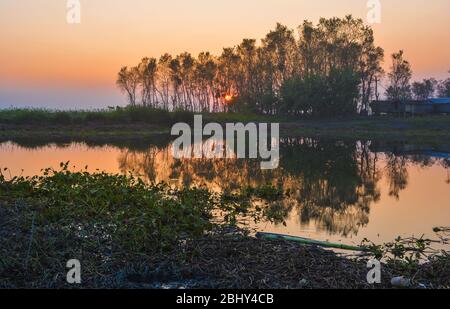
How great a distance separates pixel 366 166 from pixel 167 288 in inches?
594

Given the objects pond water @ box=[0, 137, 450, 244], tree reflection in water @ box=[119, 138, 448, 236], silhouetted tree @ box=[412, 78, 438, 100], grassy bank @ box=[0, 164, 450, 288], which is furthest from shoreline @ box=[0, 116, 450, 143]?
silhouetted tree @ box=[412, 78, 438, 100]

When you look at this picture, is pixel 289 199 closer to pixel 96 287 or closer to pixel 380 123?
pixel 96 287

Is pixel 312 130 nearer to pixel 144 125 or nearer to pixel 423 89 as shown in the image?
pixel 144 125

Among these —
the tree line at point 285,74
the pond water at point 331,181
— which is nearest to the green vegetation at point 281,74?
the tree line at point 285,74

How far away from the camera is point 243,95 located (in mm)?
64375

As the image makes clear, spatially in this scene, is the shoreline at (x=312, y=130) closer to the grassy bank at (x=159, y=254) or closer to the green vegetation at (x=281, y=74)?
the green vegetation at (x=281, y=74)

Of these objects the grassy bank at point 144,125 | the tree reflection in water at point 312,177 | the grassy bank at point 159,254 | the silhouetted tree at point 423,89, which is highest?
the silhouetted tree at point 423,89

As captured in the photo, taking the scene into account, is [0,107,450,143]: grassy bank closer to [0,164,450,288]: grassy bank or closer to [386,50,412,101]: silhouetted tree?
[386,50,412,101]: silhouetted tree

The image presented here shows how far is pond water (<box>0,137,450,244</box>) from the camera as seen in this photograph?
8.53 meters

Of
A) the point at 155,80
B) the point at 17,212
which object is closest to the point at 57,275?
the point at 17,212

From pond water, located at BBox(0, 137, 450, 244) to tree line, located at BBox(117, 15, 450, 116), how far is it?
83.2 ft

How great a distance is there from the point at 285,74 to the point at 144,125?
2400 cm

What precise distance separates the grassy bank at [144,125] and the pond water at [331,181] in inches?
600

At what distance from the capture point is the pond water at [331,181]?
853 cm
